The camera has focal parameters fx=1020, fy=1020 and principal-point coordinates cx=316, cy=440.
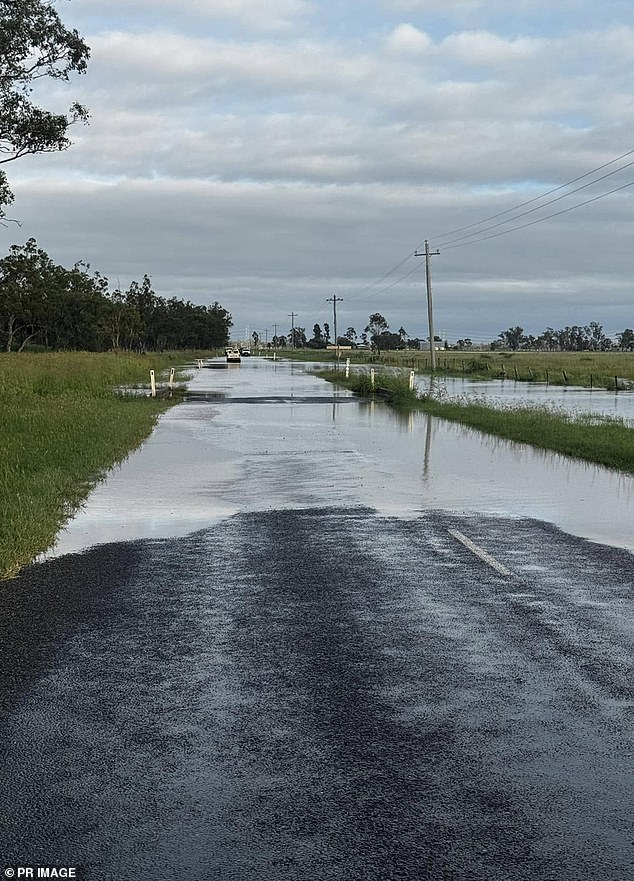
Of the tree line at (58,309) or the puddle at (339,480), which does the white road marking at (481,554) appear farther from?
the tree line at (58,309)

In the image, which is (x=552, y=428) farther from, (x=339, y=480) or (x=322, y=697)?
(x=322, y=697)

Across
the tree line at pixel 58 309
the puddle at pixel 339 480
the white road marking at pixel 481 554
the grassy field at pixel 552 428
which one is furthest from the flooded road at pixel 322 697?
the tree line at pixel 58 309

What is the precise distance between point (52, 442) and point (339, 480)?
19.9 feet

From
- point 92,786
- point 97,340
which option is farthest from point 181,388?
point 97,340

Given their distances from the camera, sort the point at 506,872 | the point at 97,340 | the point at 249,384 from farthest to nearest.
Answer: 1. the point at 97,340
2. the point at 249,384
3. the point at 506,872

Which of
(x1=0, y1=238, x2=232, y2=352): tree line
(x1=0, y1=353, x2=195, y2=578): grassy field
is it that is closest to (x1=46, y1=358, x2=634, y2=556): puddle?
(x1=0, y1=353, x2=195, y2=578): grassy field

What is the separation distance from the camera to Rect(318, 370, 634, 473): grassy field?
19172mm

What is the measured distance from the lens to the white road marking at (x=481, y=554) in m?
9.36

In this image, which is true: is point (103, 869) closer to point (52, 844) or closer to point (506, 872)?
point (52, 844)

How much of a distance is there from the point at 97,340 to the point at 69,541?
101m

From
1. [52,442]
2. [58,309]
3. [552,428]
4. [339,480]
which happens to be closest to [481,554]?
[339,480]

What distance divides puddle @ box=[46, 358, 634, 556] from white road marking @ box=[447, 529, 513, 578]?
4.30 feet

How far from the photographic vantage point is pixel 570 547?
10.5 meters

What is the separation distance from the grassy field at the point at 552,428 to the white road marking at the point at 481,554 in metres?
6.99
